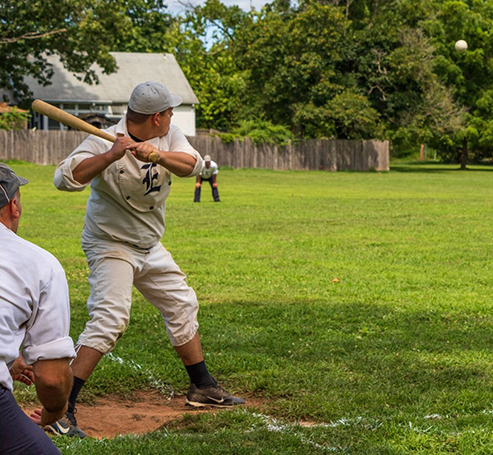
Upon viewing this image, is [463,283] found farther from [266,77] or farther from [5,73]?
[266,77]

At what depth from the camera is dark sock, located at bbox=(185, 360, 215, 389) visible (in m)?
5.40

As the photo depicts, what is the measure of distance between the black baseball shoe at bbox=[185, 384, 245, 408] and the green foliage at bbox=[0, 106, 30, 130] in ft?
125

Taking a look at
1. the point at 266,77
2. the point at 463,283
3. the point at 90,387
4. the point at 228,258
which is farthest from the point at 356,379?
the point at 266,77

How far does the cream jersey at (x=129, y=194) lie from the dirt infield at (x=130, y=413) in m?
1.16

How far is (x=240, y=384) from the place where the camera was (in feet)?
18.9

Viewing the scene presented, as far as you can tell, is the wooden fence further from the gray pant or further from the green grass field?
the gray pant

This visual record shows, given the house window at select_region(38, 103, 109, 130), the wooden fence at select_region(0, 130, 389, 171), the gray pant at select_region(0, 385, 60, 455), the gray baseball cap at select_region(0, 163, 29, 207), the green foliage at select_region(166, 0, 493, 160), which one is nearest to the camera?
the gray pant at select_region(0, 385, 60, 455)

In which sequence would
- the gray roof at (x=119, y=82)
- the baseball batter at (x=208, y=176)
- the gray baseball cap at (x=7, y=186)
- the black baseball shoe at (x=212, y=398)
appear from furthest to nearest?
the gray roof at (x=119, y=82)
the baseball batter at (x=208, y=176)
the black baseball shoe at (x=212, y=398)
the gray baseball cap at (x=7, y=186)

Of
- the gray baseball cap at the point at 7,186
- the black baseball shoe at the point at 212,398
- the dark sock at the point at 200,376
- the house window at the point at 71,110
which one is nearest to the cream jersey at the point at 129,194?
the dark sock at the point at 200,376

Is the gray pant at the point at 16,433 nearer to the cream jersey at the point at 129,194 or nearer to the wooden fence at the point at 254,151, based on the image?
the cream jersey at the point at 129,194

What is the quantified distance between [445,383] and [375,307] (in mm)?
2573

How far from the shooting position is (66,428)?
4598 mm

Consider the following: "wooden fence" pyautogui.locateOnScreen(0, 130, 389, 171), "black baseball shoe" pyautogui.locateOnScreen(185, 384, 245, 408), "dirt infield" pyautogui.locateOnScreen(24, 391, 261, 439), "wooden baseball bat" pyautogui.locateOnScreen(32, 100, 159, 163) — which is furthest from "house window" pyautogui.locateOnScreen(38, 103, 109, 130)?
"wooden baseball bat" pyautogui.locateOnScreen(32, 100, 159, 163)

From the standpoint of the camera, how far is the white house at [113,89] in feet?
172
